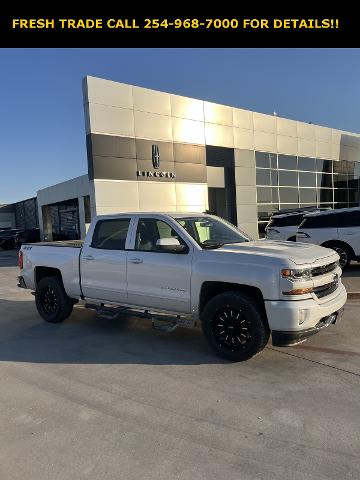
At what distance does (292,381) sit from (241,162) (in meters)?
19.2

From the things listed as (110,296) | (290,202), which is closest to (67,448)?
(110,296)

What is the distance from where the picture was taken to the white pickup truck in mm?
4453

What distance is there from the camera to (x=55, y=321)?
22.5 ft

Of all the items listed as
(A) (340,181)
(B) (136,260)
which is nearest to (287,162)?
(A) (340,181)

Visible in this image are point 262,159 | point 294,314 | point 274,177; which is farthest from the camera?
point 274,177

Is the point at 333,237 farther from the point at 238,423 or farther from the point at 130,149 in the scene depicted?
the point at 130,149

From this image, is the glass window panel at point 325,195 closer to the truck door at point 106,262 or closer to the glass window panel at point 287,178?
the glass window panel at point 287,178

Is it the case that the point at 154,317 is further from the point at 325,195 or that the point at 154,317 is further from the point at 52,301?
the point at 325,195

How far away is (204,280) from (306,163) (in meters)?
23.3

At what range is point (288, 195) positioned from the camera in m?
25.1

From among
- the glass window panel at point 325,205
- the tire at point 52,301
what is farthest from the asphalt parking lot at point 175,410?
the glass window panel at point 325,205

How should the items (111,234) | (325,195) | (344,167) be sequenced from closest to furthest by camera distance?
(111,234) → (325,195) → (344,167)

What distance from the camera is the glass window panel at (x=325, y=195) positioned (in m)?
27.2

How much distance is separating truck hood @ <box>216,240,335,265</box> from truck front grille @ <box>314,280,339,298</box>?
1.12 feet
